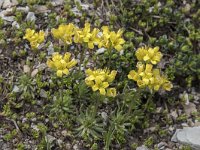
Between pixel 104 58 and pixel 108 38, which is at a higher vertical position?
pixel 108 38

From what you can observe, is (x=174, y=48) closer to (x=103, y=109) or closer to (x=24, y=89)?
(x=103, y=109)

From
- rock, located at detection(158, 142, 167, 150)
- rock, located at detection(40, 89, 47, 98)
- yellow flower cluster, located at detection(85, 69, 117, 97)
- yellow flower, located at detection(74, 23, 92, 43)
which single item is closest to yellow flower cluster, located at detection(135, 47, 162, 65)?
yellow flower cluster, located at detection(85, 69, 117, 97)

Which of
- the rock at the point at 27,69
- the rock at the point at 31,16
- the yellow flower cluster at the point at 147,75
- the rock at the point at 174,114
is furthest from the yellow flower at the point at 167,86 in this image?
the rock at the point at 31,16

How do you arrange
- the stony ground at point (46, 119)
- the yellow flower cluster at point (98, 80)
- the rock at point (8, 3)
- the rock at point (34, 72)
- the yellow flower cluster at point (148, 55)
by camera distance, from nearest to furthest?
the yellow flower cluster at point (98, 80) → the yellow flower cluster at point (148, 55) → the stony ground at point (46, 119) → the rock at point (34, 72) → the rock at point (8, 3)

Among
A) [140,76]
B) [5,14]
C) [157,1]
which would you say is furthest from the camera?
[157,1]

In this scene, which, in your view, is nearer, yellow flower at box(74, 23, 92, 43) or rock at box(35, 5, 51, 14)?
yellow flower at box(74, 23, 92, 43)

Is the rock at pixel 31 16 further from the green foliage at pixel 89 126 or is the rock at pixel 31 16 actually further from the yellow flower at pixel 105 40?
the green foliage at pixel 89 126

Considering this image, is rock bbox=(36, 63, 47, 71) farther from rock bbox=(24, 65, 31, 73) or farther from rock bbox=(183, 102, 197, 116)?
rock bbox=(183, 102, 197, 116)

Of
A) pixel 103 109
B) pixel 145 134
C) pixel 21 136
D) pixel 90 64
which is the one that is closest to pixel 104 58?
pixel 90 64

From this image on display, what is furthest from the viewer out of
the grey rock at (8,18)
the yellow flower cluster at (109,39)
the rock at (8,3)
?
the rock at (8,3)
